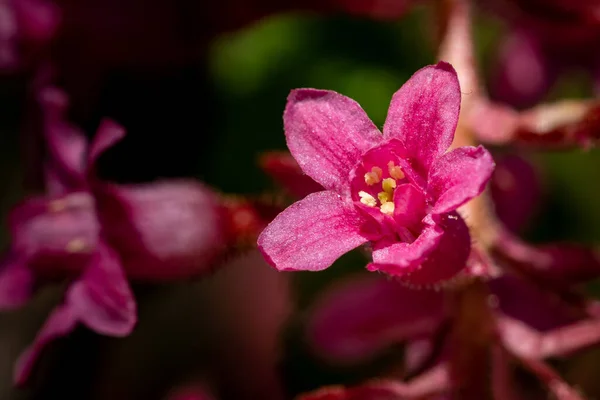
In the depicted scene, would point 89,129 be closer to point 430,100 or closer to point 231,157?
point 231,157

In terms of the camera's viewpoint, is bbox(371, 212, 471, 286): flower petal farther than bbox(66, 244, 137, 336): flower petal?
No

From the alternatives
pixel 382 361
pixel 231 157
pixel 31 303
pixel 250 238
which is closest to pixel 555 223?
pixel 382 361

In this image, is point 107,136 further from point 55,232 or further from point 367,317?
point 367,317

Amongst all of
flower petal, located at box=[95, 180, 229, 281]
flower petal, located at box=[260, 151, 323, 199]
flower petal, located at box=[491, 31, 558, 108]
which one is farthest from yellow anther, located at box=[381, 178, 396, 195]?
flower petal, located at box=[491, 31, 558, 108]

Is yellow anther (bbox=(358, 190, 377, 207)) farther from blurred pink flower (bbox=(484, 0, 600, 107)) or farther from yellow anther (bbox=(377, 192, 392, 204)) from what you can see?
blurred pink flower (bbox=(484, 0, 600, 107))

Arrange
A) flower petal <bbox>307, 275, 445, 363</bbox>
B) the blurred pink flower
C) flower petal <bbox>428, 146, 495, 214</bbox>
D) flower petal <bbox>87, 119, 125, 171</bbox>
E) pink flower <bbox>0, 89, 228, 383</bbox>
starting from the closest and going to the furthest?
flower petal <bbox>428, 146, 495, 214</bbox>
flower petal <bbox>87, 119, 125, 171</bbox>
pink flower <bbox>0, 89, 228, 383</bbox>
flower petal <bbox>307, 275, 445, 363</bbox>
the blurred pink flower

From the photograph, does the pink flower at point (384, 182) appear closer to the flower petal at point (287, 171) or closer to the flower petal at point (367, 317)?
→ the flower petal at point (287, 171)
